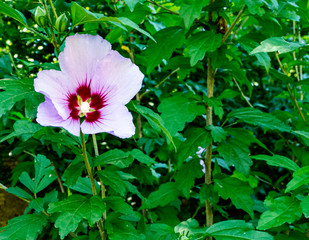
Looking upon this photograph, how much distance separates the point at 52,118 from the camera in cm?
71

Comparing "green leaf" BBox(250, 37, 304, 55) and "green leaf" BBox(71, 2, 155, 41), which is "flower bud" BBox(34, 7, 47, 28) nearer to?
"green leaf" BBox(71, 2, 155, 41)

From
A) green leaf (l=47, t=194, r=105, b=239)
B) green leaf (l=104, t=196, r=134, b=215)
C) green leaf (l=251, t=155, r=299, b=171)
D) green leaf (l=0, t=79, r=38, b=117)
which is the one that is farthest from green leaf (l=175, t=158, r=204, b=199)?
green leaf (l=0, t=79, r=38, b=117)

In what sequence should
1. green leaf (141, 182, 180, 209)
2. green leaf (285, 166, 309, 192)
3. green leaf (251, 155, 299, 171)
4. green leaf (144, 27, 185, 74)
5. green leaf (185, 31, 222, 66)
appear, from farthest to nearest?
green leaf (141, 182, 180, 209)
green leaf (144, 27, 185, 74)
green leaf (185, 31, 222, 66)
green leaf (251, 155, 299, 171)
green leaf (285, 166, 309, 192)

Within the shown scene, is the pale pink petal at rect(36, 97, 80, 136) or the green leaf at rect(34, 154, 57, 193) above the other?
the pale pink petal at rect(36, 97, 80, 136)

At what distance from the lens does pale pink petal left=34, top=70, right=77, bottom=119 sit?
704mm

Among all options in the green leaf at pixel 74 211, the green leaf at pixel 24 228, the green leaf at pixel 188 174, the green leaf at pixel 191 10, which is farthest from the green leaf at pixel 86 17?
the green leaf at pixel 188 174

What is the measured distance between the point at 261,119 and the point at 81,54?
81 cm

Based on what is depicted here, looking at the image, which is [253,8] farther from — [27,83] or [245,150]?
[27,83]

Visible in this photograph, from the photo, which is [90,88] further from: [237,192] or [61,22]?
[237,192]

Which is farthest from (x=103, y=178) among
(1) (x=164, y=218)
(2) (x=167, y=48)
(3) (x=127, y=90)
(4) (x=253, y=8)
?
(1) (x=164, y=218)

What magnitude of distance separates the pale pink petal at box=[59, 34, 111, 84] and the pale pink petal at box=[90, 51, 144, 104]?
Result: 26mm

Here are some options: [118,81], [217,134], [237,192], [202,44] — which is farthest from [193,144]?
[118,81]

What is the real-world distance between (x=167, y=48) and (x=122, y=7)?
1.44 feet

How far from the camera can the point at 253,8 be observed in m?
1.06
